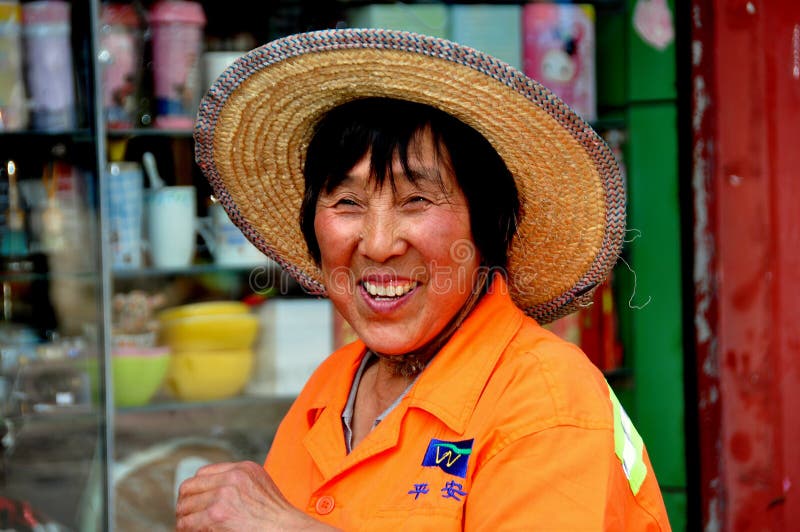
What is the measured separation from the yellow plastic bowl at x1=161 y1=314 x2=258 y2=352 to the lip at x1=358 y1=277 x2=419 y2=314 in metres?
1.88

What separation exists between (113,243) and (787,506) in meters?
2.62

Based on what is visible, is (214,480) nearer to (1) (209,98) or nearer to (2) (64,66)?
(1) (209,98)

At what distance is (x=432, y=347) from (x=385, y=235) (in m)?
0.24

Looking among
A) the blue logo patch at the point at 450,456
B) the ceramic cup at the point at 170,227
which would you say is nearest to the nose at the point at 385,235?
the blue logo patch at the point at 450,456

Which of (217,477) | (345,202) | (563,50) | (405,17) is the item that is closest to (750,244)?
(563,50)

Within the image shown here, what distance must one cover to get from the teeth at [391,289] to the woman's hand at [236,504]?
368 mm

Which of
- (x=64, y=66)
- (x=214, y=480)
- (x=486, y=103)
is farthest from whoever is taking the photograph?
(x=64, y=66)

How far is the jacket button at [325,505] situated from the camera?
4.84 feet

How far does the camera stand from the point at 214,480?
1410 millimetres

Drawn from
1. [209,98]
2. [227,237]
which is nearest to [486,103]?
[209,98]

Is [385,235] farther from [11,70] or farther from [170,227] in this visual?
[11,70]

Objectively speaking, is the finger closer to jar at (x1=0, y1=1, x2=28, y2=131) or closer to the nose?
→ the nose

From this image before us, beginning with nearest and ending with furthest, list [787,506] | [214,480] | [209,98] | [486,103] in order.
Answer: [214,480]
[486,103]
[209,98]
[787,506]

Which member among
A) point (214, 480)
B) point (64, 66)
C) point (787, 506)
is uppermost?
point (64, 66)
